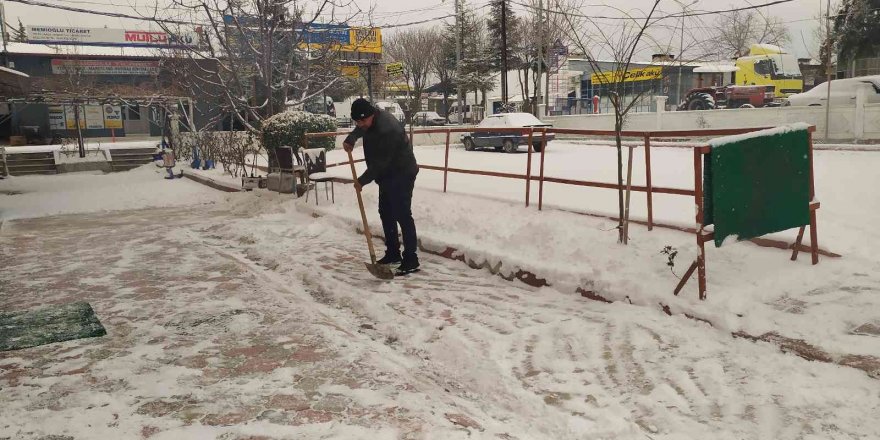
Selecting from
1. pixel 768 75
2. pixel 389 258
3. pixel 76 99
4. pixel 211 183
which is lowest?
pixel 389 258

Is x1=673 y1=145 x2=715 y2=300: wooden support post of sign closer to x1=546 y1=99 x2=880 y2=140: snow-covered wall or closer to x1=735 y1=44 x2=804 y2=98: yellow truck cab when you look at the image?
x1=546 y1=99 x2=880 y2=140: snow-covered wall

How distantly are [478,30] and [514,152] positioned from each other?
26475mm

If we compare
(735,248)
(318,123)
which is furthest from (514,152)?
(735,248)

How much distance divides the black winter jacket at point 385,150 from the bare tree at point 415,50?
141 ft

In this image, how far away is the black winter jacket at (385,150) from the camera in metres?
5.98

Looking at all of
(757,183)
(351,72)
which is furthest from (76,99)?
(757,183)

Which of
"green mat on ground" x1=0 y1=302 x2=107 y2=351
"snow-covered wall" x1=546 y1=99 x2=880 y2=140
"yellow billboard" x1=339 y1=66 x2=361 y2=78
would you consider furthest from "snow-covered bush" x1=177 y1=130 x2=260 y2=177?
"snow-covered wall" x1=546 y1=99 x2=880 y2=140

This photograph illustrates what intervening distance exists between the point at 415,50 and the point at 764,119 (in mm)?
34438

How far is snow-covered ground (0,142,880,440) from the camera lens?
3.14 m

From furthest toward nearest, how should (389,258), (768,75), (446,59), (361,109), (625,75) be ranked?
(446,59) < (768,75) < (389,258) < (625,75) < (361,109)

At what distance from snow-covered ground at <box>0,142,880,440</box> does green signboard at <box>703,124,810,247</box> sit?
0.49 m

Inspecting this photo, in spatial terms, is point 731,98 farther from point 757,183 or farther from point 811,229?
point 757,183

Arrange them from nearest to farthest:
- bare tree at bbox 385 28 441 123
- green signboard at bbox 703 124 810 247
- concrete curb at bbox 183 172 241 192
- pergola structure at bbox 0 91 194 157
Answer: green signboard at bbox 703 124 810 247 < concrete curb at bbox 183 172 241 192 < pergola structure at bbox 0 91 194 157 < bare tree at bbox 385 28 441 123

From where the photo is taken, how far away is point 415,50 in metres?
50.8
